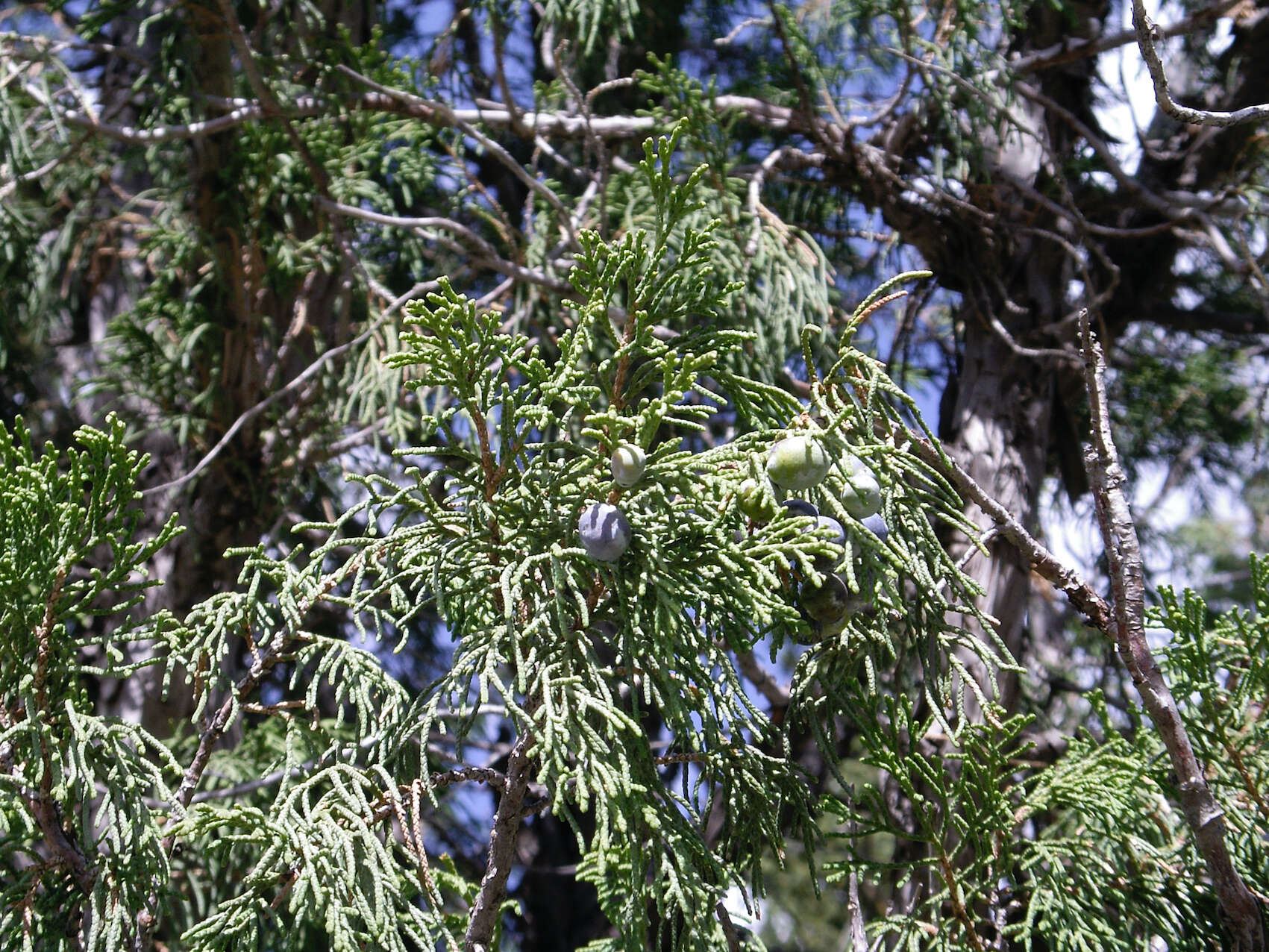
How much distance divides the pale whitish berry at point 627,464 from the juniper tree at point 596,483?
0.03m

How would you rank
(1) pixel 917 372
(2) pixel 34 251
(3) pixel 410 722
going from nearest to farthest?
(3) pixel 410 722, (2) pixel 34 251, (1) pixel 917 372

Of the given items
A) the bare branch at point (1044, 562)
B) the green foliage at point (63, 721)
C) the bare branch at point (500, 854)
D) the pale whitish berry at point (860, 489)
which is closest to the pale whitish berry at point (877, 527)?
the pale whitish berry at point (860, 489)

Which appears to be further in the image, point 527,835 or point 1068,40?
point 527,835

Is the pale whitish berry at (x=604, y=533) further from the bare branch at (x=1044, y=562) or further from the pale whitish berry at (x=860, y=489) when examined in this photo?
the bare branch at (x=1044, y=562)

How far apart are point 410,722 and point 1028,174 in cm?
185

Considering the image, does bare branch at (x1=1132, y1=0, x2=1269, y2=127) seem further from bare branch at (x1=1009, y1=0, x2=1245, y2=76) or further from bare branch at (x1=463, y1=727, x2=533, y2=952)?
bare branch at (x1=1009, y1=0, x2=1245, y2=76)

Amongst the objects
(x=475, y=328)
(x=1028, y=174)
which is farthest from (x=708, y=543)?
(x=1028, y=174)

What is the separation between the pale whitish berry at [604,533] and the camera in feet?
3.55

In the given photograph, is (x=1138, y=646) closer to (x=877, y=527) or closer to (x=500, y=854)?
(x=877, y=527)

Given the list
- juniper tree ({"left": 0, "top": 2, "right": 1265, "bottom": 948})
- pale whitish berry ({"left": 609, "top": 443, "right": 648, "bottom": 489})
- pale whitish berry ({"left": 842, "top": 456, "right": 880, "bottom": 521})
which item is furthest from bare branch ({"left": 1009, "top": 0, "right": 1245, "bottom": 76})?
pale whitish berry ({"left": 609, "top": 443, "right": 648, "bottom": 489})

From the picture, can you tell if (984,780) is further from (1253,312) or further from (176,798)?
(1253,312)

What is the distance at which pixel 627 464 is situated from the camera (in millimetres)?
1087

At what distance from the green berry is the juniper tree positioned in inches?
1.4

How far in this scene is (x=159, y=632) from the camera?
1.24 metres
